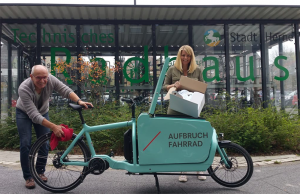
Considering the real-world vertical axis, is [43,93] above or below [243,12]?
below

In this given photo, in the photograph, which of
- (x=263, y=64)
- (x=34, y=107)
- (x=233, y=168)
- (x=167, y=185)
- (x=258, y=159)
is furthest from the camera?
(x=263, y=64)

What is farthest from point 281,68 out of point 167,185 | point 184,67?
point 167,185

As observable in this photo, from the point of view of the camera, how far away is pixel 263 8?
9.55 meters

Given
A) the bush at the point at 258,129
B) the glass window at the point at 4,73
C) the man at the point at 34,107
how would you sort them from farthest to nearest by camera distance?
the glass window at the point at 4,73 < the bush at the point at 258,129 < the man at the point at 34,107

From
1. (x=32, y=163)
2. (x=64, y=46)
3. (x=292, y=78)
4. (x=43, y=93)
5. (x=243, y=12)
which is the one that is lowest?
(x=32, y=163)

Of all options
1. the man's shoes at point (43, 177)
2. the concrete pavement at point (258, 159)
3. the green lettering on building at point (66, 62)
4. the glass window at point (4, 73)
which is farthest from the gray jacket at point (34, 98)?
the glass window at point (4, 73)

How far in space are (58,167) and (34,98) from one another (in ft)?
3.14

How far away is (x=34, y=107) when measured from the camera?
3576 millimetres

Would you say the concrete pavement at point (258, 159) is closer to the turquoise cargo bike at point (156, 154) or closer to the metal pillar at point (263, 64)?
the turquoise cargo bike at point (156, 154)

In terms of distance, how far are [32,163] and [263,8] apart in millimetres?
8883

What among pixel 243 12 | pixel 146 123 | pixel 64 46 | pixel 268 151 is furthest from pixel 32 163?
pixel 243 12

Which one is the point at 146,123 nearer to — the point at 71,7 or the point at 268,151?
Answer: the point at 268,151

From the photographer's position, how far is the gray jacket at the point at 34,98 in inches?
139

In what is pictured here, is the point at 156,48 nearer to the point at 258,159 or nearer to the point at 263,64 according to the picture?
the point at 263,64
